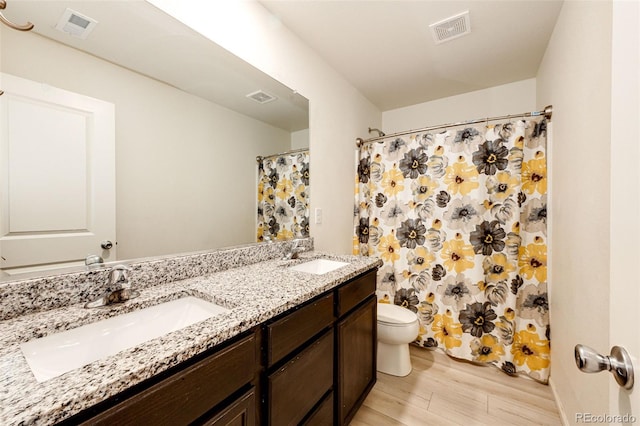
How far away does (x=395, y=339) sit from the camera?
1.88 meters

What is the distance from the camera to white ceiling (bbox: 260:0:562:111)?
5.18 ft

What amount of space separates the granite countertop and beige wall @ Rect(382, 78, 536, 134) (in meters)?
2.26

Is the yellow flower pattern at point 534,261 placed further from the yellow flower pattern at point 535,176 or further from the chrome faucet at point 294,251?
the chrome faucet at point 294,251

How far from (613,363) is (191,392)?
0.85 metres

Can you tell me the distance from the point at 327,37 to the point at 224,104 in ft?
3.19

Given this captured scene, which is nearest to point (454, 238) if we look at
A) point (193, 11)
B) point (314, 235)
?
point (314, 235)

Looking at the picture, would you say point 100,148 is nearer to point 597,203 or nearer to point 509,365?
point 597,203

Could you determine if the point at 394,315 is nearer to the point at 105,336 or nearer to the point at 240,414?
the point at 240,414

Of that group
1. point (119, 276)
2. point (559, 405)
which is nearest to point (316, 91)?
point (119, 276)

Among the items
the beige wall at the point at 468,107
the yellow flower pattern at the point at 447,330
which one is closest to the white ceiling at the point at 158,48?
the beige wall at the point at 468,107

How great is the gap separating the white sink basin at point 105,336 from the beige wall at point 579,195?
1502mm

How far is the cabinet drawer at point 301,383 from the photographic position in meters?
0.90

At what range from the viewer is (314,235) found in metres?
2.01

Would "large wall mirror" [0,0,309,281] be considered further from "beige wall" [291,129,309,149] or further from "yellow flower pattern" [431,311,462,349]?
"yellow flower pattern" [431,311,462,349]
